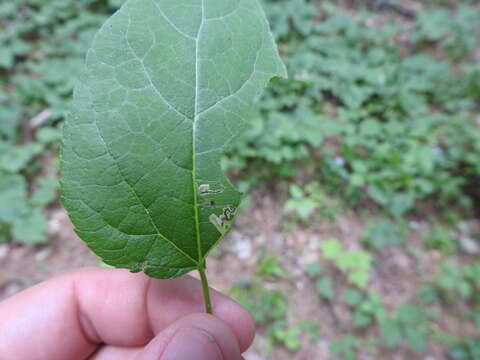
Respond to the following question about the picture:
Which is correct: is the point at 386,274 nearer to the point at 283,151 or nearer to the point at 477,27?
the point at 283,151

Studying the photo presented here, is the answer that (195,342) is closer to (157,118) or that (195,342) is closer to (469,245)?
(157,118)

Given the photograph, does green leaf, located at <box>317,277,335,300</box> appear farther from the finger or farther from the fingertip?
the finger

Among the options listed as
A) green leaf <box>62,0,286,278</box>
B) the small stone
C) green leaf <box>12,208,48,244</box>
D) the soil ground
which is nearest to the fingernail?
green leaf <box>62,0,286,278</box>

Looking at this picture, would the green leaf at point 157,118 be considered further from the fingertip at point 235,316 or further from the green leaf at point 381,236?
the green leaf at point 381,236

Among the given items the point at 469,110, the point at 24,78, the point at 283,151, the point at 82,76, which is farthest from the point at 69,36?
the point at 469,110

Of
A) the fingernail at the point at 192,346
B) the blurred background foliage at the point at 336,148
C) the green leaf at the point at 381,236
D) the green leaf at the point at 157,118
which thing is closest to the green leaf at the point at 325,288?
A: the blurred background foliage at the point at 336,148
